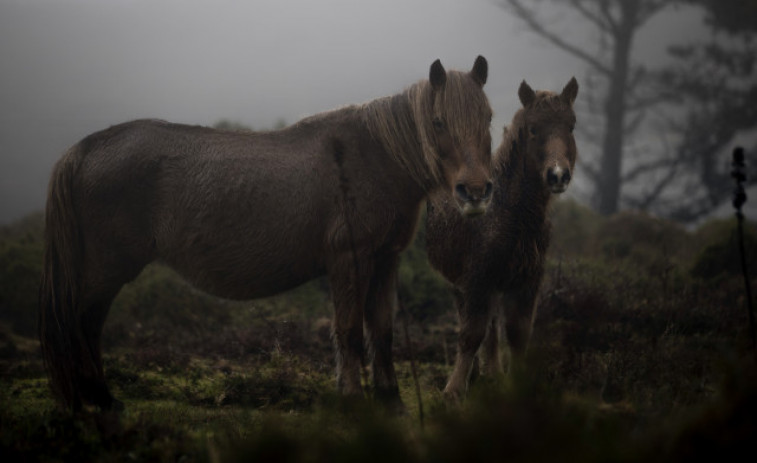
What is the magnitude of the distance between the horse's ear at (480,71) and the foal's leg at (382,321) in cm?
167

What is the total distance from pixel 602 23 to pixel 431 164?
1653 cm

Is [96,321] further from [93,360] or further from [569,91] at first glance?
[569,91]

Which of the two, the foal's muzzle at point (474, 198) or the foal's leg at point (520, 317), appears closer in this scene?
the foal's muzzle at point (474, 198)

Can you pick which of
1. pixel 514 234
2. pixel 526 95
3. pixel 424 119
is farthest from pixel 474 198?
pixel 526 95

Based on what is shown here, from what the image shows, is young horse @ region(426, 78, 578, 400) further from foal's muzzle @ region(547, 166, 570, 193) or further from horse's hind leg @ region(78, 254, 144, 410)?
horse's hind leg @ region(78, 254, 144, 410)

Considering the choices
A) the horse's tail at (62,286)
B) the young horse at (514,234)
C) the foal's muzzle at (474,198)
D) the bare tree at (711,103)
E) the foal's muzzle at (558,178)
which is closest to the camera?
the foal's muzzle at (474,198)

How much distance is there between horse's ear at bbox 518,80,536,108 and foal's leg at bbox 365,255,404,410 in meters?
1.94

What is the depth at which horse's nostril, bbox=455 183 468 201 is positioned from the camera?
4219 millimetres

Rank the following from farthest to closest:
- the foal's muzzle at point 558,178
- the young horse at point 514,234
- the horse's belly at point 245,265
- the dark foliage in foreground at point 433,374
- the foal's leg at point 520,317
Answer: the foal's leg at point 520,317 → the young horse at point 514,234 → the horse's belly at point 245,265 → the foal's muzzle at point 558,178 → the dark foliage in foreground at point 433,374

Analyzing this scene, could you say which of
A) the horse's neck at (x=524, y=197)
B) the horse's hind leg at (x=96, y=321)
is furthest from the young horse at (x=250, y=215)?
the horse's neck at (x=524, y=197)

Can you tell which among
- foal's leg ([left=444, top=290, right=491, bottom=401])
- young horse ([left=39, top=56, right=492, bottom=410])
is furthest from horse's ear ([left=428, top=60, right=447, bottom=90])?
foal's leg ([left=444, top=290, right=491, bottom=401])

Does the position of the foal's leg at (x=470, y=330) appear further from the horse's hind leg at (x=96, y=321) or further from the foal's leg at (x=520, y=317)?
the horse's hind leg at (x=96, y=321)

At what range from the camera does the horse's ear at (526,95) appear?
5.30 m

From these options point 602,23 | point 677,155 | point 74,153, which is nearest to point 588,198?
point 677,155
